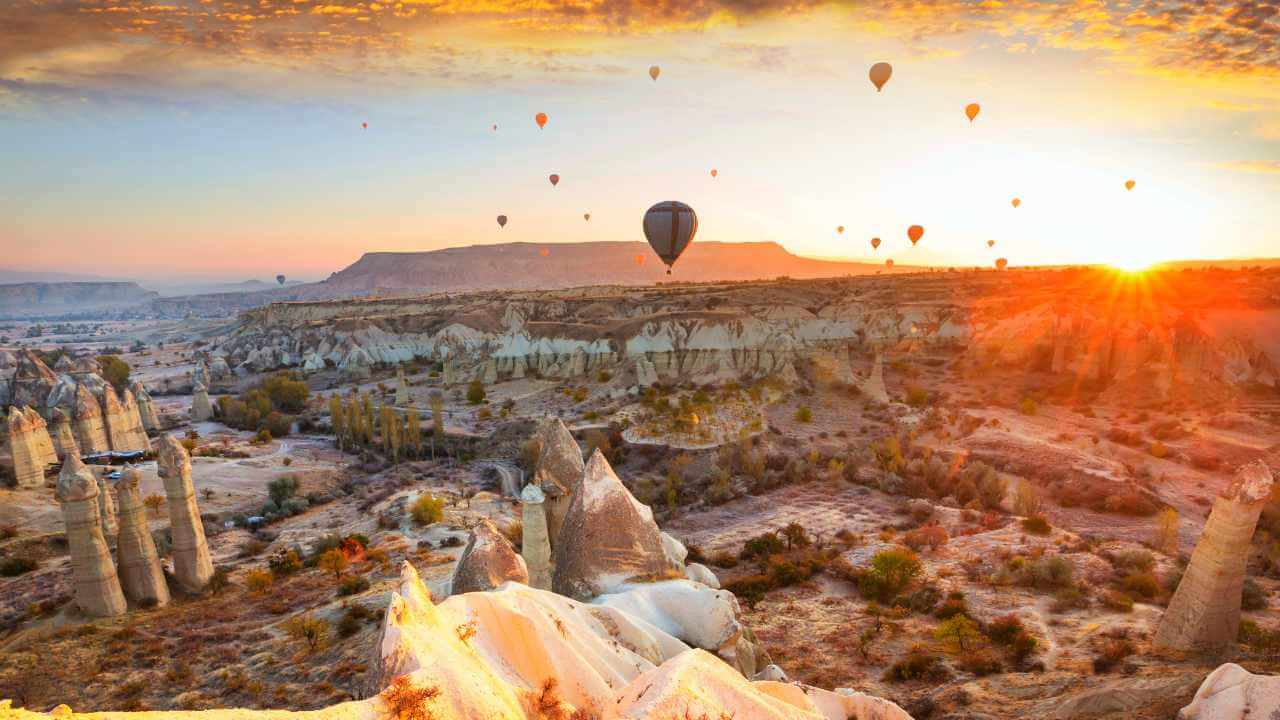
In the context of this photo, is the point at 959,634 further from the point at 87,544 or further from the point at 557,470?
the point at 87,544

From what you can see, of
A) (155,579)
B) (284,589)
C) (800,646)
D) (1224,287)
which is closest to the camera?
(800,646)

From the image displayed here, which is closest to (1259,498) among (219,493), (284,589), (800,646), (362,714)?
(800,646)

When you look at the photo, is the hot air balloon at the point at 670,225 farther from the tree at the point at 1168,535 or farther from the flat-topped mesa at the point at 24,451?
the flat-topped mesa at the point at 24,451

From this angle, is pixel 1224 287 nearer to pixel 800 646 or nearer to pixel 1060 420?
pixel 1060 420

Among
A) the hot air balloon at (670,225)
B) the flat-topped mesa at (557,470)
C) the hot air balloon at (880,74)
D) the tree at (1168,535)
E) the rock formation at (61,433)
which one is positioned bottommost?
the tree at (1168,535)

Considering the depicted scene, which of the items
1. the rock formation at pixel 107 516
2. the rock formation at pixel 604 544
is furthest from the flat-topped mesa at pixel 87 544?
the rock formation at pixel 604 544

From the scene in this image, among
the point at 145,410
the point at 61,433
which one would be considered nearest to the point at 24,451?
the point at 61,433

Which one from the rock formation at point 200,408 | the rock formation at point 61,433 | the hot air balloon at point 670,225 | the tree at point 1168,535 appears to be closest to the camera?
the tree at point 1168,535
